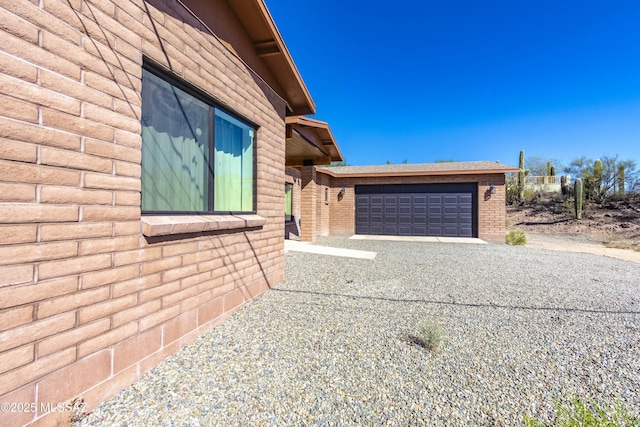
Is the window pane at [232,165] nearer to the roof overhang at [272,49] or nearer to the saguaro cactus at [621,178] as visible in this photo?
the roof overhang at [272,49]

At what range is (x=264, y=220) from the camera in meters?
4.65

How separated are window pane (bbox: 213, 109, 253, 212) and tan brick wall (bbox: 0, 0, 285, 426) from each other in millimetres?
839

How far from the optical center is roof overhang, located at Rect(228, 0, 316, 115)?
4.02 meters

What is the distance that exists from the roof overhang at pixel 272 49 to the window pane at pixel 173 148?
157 cm

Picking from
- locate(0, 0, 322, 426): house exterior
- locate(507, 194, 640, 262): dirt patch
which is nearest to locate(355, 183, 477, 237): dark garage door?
locate(507, 194, 640, 262): dirt patch

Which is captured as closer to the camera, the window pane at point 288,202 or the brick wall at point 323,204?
the window pane at point 288,202

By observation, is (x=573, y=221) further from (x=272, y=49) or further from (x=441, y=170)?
(x=272, y=49)

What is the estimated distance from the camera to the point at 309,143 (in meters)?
8.57

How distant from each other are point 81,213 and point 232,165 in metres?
2.27

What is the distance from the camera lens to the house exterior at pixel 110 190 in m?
1.74

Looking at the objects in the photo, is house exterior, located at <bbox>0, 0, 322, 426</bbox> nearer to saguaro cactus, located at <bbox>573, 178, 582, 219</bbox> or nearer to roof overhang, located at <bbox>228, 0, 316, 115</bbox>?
roof overhang, located at <bbox>228, 0, 316, 115</bbox>

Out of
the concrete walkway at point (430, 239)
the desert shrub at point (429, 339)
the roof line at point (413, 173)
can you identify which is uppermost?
the roof line at point (413, 173)

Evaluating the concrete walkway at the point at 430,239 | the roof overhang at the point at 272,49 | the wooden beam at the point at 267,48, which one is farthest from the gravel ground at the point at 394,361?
the concrete walkway at the point at 430,239

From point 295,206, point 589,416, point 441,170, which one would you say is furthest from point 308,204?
point 589,416
